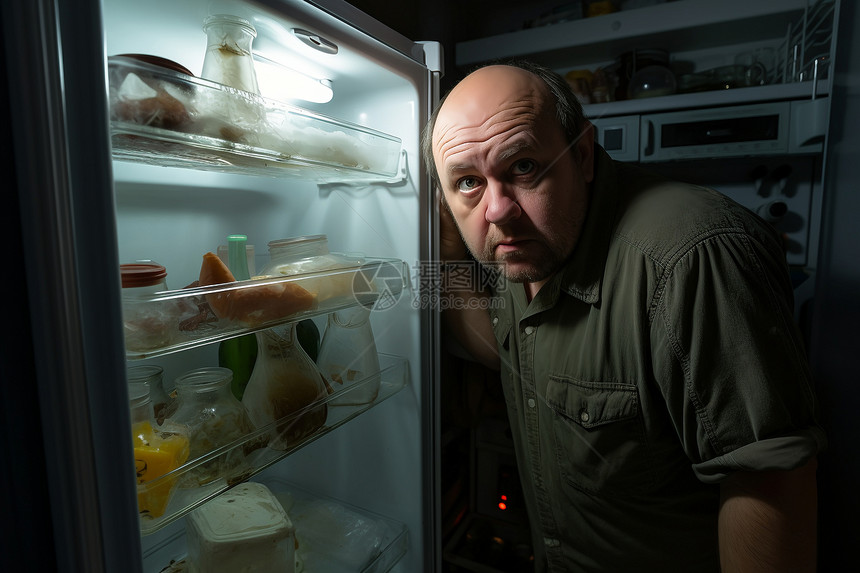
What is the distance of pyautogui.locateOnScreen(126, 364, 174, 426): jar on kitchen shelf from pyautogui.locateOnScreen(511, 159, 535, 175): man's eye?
0.69m

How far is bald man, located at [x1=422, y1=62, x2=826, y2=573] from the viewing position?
2.31 ft

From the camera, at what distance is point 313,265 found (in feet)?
2.84

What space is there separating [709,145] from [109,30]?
1.62 meters

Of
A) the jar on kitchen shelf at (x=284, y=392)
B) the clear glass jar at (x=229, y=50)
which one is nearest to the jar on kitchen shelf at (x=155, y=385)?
the jar on kitchen shelf at (x=284, y=392)

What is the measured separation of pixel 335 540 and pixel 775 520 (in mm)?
838

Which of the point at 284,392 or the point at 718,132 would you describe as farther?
the point at 718,132

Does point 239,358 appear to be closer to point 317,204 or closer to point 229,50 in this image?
point 317,204

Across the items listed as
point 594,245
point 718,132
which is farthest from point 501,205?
point 718,132

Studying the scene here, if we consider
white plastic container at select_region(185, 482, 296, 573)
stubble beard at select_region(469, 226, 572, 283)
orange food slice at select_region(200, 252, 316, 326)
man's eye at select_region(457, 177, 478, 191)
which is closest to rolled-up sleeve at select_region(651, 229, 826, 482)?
stubble beard at select_region(469, 226, 572, 283)

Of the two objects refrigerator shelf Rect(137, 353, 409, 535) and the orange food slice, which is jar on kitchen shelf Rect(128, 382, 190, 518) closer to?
refrigerator shelf Rect(137, 353, 409, 535)

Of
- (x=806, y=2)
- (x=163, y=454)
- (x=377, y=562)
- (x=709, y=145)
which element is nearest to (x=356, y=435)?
(x=377, y=562)

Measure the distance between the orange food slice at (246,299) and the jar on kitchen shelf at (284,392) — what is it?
0.31 feet

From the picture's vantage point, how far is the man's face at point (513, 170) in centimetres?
84

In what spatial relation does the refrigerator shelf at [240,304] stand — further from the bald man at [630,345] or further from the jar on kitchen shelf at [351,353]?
the bald man at [630,345]
